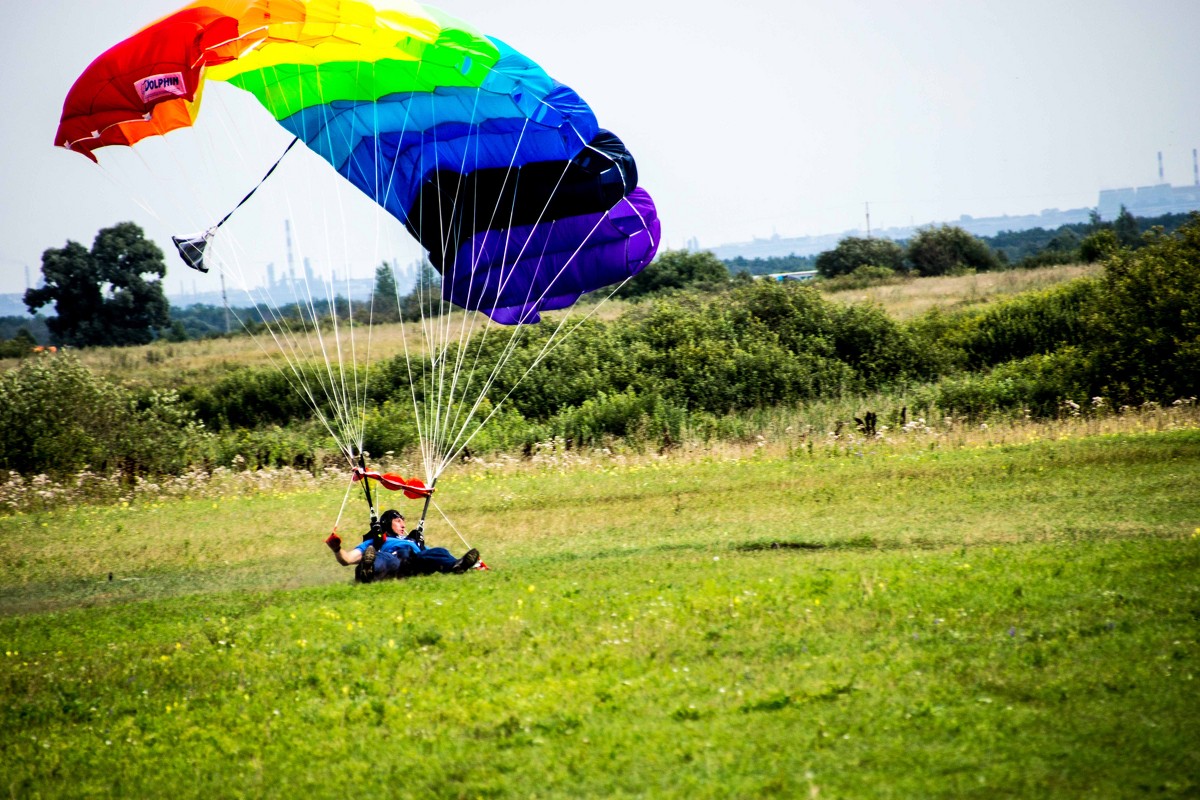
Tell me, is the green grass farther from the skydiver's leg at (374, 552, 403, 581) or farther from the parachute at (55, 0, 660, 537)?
the parachute at (55, 0, 660, 537)

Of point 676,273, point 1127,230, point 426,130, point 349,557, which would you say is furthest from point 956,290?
point 1127,230

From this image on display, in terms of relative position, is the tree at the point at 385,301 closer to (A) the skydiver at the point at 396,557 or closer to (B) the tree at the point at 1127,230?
(A) the skydiver at the point at 396,557

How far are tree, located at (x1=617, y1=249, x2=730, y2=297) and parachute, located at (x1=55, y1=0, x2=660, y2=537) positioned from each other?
36.4m

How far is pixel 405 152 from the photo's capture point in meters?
12.8

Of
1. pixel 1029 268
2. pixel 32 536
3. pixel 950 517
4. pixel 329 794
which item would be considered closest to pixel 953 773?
pixel 329 794

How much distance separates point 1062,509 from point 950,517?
1.30m

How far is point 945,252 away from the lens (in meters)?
61.5

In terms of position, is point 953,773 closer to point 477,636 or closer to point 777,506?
point 477,636

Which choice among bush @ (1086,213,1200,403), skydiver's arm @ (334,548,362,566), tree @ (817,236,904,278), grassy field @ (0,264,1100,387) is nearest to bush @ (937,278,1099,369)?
grassy field @ (0,264,1100,387)

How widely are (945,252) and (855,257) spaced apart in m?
5.35

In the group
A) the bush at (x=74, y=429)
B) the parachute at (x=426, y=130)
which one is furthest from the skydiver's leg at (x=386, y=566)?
the bush at (x=74, y=429)

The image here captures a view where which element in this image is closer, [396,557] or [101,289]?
[396,557]

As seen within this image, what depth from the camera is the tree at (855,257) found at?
205 ft

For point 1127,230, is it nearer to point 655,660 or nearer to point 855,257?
point 855,257
